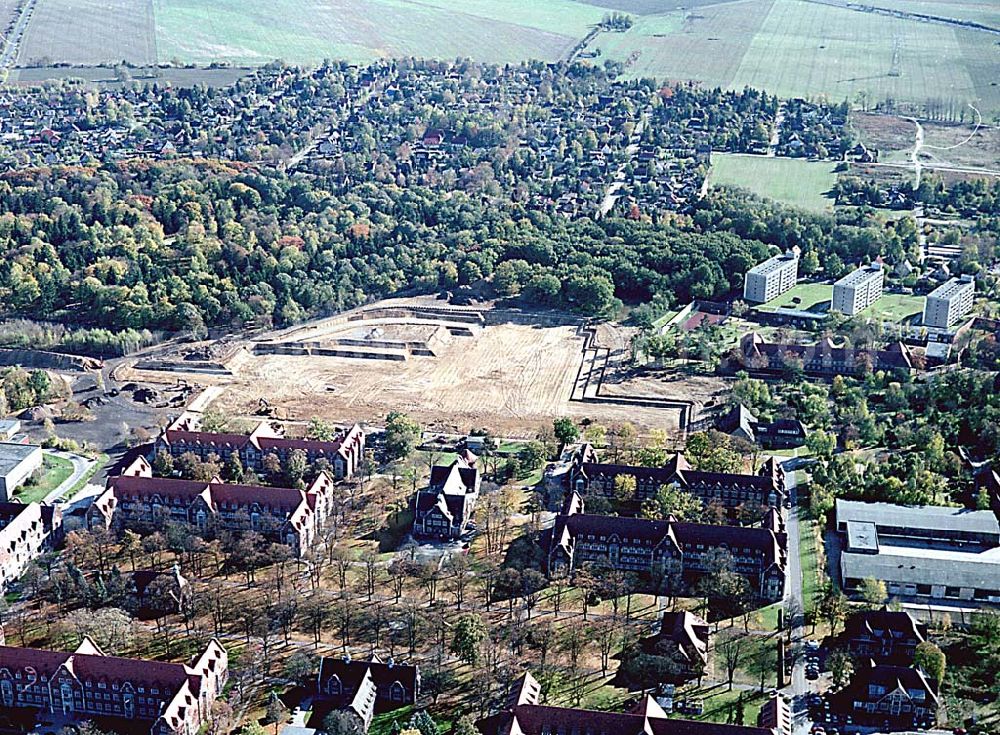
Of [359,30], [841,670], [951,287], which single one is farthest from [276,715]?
[359,30]

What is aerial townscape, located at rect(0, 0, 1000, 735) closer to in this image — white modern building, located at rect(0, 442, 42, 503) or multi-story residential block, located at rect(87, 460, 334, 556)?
multi-story residential block, located at rect(87, 460, 334, 556)

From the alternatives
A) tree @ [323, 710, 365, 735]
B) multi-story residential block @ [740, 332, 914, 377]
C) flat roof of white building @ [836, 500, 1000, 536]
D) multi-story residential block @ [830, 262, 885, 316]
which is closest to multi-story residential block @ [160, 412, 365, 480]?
tree @ [323, 710, 365, 735]

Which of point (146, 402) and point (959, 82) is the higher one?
point (959, 82)

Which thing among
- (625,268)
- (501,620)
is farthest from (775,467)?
(625,268)

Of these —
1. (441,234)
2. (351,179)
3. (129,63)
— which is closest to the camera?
(441,234)

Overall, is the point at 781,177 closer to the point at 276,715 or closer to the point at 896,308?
the point at 896,308

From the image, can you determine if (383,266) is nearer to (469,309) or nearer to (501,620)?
(469,309)
